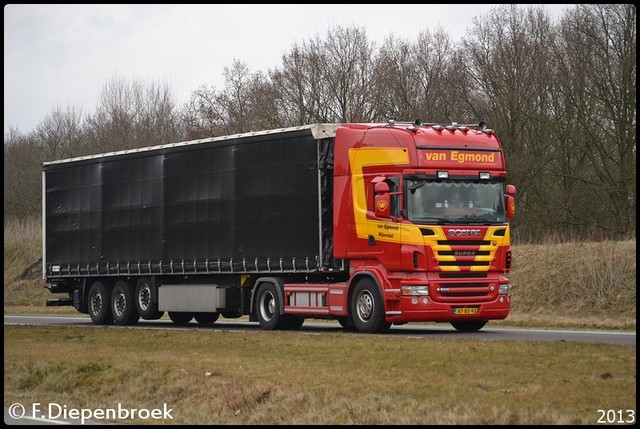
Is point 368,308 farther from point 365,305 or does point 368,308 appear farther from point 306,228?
point 306,228

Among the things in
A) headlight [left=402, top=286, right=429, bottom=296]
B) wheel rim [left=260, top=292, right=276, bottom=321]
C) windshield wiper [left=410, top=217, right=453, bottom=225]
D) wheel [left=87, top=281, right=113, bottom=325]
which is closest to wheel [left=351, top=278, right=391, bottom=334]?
headlight [left=402, top=286, right=429, bottom=296]

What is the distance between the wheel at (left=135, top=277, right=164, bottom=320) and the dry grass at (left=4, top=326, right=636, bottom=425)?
7.75 m

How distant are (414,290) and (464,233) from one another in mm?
1529

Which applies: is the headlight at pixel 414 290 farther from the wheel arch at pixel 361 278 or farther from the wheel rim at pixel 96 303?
the wheel rim at pixel 96 303

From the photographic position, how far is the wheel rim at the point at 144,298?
106 feet

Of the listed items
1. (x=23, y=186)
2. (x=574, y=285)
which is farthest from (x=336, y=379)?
(x=23, y=186)

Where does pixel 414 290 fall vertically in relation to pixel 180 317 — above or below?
above

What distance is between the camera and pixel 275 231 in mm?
27672

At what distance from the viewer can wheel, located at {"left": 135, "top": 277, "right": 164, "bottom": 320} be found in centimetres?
3194

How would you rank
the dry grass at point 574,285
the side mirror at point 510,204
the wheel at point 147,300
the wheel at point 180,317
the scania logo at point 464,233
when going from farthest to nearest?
1. the wheel at point 180,317
2. the wheel at point 147,300
3. the dry grass at point 574,285
4. the side mirror at point 510,204
5. the scania logo at point 464,233

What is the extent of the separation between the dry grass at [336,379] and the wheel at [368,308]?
1090 mm

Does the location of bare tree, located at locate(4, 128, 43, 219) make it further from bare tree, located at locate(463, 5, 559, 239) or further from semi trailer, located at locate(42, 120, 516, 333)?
semi trailer, located at locate(42, 120, 516, 333)

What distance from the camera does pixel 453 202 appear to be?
2453 cm

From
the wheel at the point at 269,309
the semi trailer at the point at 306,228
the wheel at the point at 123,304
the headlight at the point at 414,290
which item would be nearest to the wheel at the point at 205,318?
the semi trailer at the point at 306,228
